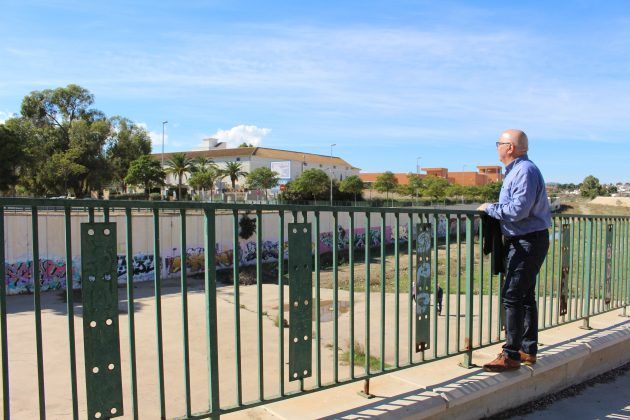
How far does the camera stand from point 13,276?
22.1m

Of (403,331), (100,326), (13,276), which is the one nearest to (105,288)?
(100,326)

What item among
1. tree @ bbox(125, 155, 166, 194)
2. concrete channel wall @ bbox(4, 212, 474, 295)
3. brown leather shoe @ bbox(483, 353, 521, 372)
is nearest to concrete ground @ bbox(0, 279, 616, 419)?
brown leather shoe @ bbox(483, 353, 521, 372)

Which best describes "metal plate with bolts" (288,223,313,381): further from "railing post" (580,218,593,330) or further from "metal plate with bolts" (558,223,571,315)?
"railing post" (580,218,593,330)

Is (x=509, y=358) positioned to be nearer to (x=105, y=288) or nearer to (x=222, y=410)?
(x=222, y=410)

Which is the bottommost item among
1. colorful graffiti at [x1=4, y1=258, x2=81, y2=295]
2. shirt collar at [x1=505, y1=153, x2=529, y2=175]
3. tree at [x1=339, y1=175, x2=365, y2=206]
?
colorful graffiti at [x1=4, y1=258, x2=81, y2=295]

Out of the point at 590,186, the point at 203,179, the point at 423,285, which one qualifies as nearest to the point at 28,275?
the point at 423,285

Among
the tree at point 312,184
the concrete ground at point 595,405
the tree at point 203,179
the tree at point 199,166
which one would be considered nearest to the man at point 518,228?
the concrete ground at point 595,405

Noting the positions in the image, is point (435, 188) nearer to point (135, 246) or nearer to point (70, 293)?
point (135, 246)

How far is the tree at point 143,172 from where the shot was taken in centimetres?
5931

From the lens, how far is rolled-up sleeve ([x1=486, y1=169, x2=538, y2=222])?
3314 mm

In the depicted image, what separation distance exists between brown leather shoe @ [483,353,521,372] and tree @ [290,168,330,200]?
60.5 m

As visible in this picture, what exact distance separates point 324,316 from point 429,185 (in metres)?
70.1

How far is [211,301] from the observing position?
7.95ft

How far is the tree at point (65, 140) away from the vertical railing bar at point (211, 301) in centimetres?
4939
